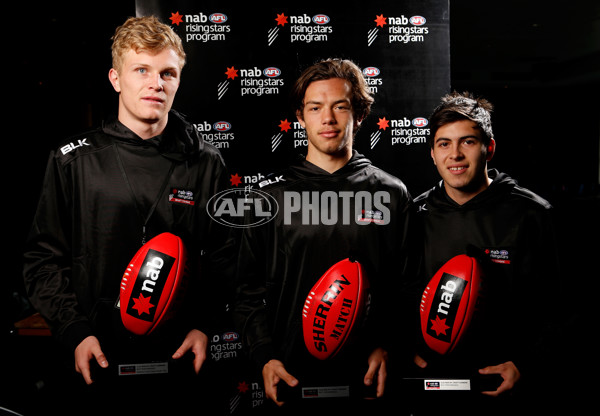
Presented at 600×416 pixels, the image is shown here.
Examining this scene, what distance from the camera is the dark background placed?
7.68 ft

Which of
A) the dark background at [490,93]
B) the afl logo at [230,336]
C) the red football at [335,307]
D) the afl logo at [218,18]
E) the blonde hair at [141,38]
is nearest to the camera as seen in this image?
the red football at [335,307]

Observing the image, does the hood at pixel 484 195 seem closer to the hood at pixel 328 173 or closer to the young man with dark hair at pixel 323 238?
the young man with dark hair at pixel 323 238

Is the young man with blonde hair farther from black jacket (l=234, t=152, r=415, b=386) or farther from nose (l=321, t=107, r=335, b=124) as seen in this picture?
nose (l=321, t=107, r=335, b=124)

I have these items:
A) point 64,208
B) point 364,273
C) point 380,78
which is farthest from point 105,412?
point 380,78

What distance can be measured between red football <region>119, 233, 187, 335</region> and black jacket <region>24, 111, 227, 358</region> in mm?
136

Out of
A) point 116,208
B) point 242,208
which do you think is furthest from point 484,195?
point 116,208

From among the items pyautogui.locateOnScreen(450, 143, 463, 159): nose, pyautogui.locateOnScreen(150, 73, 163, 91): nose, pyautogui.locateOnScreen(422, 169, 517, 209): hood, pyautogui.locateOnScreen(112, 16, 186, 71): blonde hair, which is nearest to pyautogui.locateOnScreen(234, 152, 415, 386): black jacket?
pyautogui.locateOnScreen(422, 169, 517, 209): hood

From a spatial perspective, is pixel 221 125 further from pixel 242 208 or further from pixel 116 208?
pixel 116 208

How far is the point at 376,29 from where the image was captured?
2137 mm

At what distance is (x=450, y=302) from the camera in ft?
5.47

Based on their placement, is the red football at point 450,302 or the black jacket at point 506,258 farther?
the black jacket at point 506,258

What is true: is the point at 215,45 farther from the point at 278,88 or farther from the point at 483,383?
the point at 483,383

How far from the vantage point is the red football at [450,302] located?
1.65m

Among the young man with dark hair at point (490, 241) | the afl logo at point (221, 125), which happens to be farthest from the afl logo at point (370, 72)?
the afl logo at point (221, 125)
